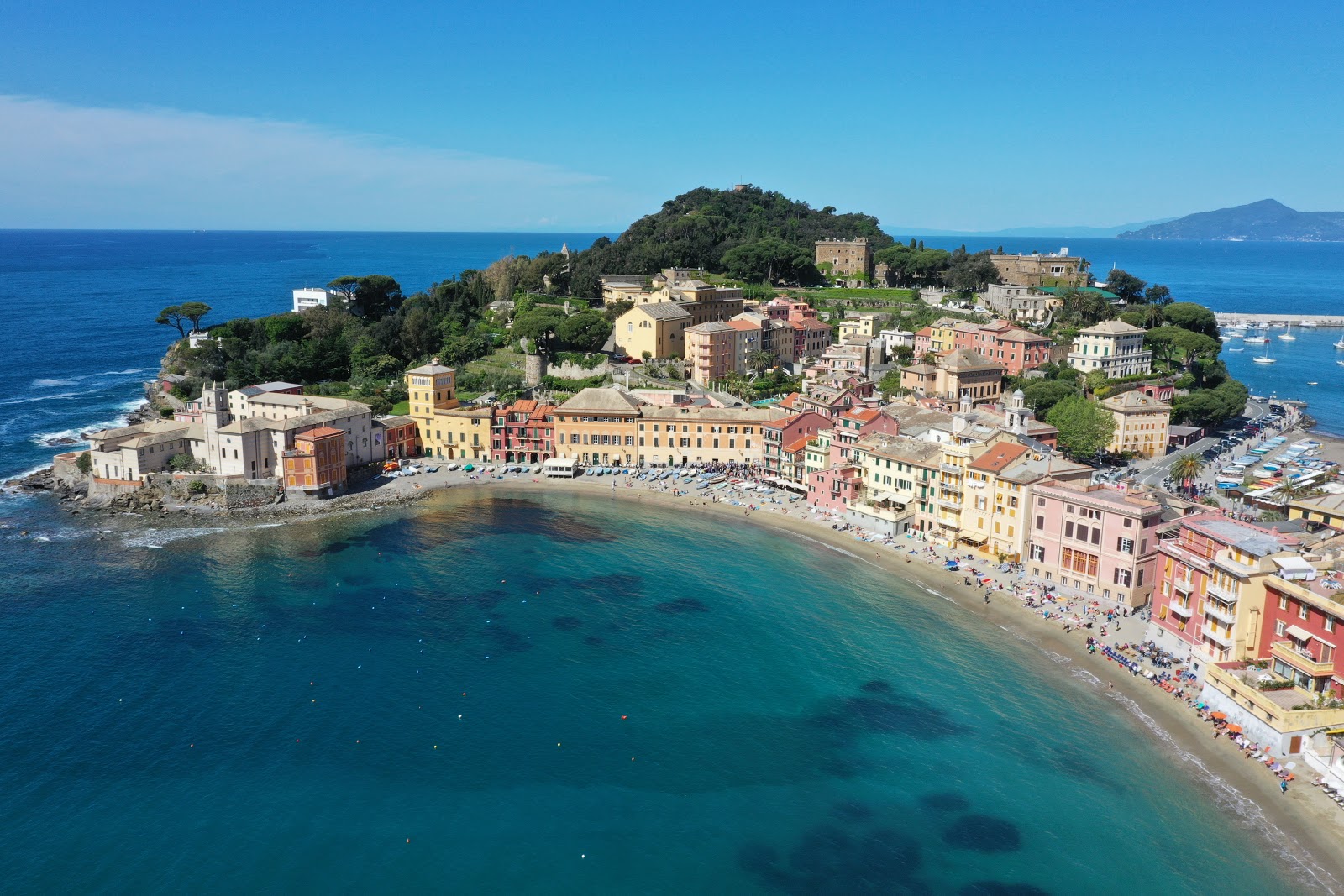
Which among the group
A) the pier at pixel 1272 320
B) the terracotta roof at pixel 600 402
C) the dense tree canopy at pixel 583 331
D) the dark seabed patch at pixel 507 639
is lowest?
the dark seabed patch at pixel 507 639

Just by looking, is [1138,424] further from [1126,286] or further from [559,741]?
[559,741]

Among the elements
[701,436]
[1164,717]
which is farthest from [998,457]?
[701,436]

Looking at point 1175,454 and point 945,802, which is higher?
point 1175,454

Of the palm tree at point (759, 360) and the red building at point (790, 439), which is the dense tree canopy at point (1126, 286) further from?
the red building at point (790, 439)

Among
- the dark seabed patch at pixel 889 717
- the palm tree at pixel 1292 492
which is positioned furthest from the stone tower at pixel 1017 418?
the dark seabed patch at pixel 889 717

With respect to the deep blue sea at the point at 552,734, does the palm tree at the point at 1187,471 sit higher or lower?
higher

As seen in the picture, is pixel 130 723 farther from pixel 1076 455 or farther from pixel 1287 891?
pixel 1076 455

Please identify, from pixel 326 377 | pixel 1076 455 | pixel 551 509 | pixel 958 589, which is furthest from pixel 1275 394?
pixel 326 377
